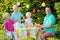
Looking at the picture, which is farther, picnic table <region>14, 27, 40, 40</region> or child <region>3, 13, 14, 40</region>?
child <region>3, 13, 14, 40</region>

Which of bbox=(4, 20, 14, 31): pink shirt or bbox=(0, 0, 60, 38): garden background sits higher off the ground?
bbox=(0, 0, 60, 38): garden background

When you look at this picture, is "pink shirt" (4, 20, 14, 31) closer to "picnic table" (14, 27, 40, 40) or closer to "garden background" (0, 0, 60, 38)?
"picnic table" (14, 27, 40, 40)

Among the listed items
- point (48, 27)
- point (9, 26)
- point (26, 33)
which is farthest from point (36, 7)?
point (48, 27)

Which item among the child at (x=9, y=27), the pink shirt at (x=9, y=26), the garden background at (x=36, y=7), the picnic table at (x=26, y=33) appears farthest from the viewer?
the garden background at (x=36, y=7)

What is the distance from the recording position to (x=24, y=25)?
30.9 ft

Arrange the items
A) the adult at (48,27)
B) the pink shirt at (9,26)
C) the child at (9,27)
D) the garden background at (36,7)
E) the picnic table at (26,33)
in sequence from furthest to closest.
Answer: the garden background at (36,7) → the pink shirt at (9,26) → the child at (9,27) → the picnic table at (26,33) → the adult at (48,27)

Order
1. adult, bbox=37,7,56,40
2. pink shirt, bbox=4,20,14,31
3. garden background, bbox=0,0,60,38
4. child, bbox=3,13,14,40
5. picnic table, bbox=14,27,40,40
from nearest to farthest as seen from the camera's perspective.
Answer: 1. adult, bbox=37,7,56,40
2. picnic table, bbox=14,27,40,40
3. child, bbox=3,13,14,40
4. pink shirt, bbox=4,20,14,31
5. garden background, bbox=0,0,60,38

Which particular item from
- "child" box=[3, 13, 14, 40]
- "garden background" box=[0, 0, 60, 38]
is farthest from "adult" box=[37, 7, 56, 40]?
"garden background" box=[0, 0, 60, 38]

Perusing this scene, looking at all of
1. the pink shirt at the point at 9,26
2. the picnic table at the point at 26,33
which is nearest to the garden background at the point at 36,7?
the pink shirt at the point at 9,26

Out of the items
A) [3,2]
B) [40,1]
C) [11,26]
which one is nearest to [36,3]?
[40,1]

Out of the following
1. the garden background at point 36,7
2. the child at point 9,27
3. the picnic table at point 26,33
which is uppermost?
the garden background at point 36,7

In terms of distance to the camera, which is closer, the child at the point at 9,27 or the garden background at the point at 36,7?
the child at the point at 9,27

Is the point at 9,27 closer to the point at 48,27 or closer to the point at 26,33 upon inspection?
the point at 26,33

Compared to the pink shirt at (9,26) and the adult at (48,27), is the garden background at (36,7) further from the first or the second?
the adult at (48,27)
